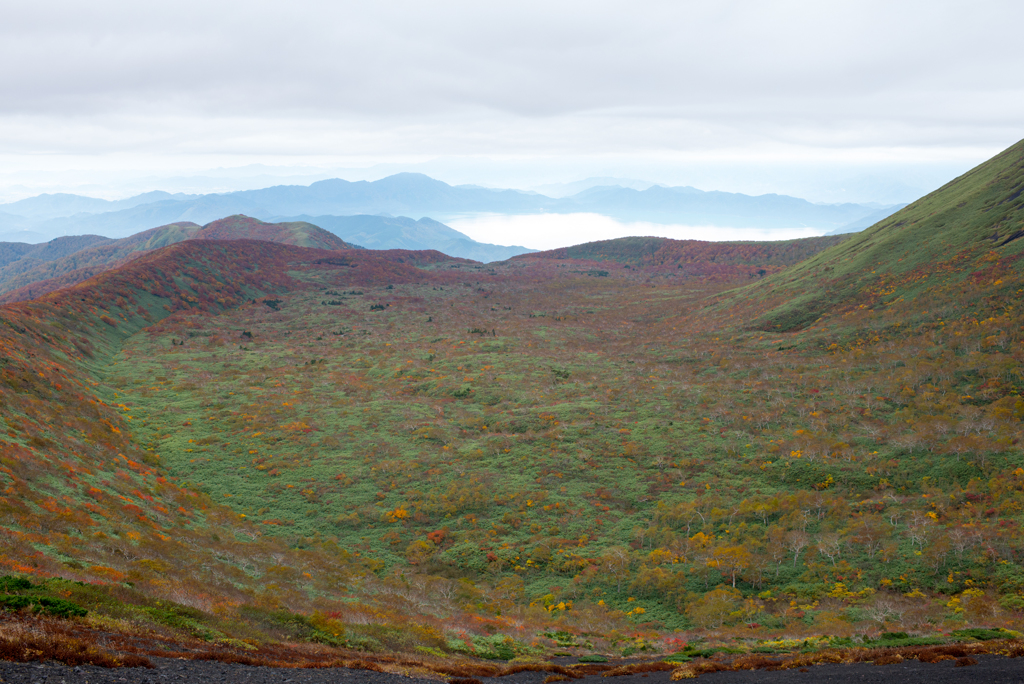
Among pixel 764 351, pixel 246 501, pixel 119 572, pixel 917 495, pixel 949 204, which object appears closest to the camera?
pixel 119 572

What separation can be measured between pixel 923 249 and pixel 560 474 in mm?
55762

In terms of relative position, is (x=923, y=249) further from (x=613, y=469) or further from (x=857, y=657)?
(x=857, y=657)

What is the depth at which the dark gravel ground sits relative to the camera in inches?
340

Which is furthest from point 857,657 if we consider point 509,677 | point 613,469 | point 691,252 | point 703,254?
point 691,252

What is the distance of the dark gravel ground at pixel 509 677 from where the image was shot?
8637mm

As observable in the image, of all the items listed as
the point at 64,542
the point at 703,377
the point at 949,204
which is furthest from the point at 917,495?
the point at 949,204

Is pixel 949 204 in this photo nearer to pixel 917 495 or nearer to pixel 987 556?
pixel 917 495

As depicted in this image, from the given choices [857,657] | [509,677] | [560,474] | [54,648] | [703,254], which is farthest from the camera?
[703,254]

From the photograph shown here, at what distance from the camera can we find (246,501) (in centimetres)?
2770

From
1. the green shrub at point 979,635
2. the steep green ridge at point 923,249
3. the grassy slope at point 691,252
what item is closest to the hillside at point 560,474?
the green shrub at point 979,635

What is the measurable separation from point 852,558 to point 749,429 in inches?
513

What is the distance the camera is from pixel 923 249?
5716 cm

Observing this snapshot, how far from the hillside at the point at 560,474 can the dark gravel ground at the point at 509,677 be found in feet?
6.13

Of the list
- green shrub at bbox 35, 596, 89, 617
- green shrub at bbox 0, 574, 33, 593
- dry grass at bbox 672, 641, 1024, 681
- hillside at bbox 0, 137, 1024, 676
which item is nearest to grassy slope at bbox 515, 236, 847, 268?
→ hillside at bbox 0, 137, 1024, 676
